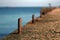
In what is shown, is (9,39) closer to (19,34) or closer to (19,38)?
(19,38)

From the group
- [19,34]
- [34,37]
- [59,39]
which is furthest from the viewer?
[19,34]

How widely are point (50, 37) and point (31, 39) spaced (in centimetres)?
147

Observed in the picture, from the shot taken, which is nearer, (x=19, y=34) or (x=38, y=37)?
(x=38, y=37)

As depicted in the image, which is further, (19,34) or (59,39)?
(19,34)

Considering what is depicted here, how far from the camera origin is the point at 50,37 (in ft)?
50.8

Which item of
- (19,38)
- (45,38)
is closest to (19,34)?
(19,38)

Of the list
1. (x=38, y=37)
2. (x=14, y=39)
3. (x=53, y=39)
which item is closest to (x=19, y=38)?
(x=14, y=39)

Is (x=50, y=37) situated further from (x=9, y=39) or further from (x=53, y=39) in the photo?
(x=9, y=39)

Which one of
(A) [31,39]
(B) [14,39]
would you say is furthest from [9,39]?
(A) [31,39]

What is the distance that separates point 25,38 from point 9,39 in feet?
3.79

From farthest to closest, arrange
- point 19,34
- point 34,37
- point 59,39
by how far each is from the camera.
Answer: point 19,34, point 34,37, point 59,39

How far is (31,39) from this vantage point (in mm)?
14875

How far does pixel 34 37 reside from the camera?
15.6 meters

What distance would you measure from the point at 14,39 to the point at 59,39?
3147 millimetres
